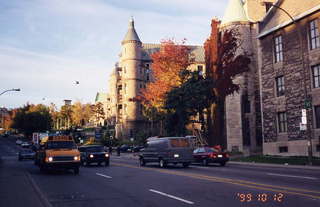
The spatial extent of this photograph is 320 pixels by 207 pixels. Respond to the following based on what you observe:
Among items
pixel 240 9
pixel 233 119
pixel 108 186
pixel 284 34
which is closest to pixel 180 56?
pixel 240 9

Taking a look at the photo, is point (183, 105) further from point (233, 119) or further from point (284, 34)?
point (284, 34)

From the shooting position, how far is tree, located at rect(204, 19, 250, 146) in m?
42.5

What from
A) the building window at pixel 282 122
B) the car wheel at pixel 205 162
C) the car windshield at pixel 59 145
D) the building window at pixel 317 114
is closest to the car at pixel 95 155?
the car windshield at pixel 59 145

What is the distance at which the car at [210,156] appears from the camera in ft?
90.2

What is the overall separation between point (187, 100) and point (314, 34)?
16.1 m

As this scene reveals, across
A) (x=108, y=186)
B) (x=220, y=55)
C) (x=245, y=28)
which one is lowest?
(x=108, y=186)

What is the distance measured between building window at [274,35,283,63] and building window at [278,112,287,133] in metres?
5.48

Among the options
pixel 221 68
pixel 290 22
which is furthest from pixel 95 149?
pixel 290 22

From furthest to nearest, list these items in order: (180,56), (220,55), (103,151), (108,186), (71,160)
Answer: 1. (180,56)
2. (220,55)
3. (103,151)
4. (71,160)
5. (108,186)

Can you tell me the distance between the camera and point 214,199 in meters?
10.6

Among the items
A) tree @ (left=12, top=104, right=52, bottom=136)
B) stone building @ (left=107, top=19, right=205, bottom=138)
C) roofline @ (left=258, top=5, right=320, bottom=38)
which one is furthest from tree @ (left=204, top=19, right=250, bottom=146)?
tree @ (left=12, top=104, right=52, bottom=136)

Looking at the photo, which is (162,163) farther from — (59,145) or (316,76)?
(316,76)

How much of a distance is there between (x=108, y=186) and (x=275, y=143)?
84.1 ft

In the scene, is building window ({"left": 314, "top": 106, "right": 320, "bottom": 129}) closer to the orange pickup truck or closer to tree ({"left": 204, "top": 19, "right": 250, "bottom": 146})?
tree ({"left": 204, "top": 19, "right": 250, "bottom": 146})
